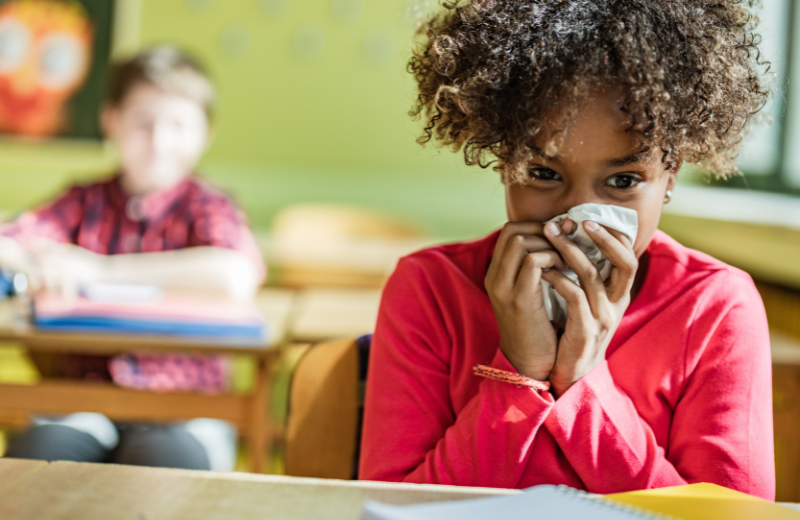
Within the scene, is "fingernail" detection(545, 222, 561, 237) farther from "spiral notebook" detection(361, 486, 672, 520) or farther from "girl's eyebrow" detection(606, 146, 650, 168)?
"spiral notebook" detection(361, 486, 672, 520)

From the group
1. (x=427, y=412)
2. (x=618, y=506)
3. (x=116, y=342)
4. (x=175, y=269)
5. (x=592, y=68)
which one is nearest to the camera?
(x=618, y=506)

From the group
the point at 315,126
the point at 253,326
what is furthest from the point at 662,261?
the point at 315,126

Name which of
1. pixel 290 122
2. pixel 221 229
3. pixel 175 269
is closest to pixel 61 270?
pixel 175 269

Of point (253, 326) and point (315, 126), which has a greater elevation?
point (315, 126)

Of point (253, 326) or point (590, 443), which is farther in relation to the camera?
point (253, 326)

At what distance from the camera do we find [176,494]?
1.99ft

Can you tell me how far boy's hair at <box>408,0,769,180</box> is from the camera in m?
0.77

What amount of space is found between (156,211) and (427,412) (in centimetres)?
145

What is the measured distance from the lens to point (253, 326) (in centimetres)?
165

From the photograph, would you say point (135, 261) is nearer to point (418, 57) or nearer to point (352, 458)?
point (352, 458)

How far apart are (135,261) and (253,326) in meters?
0.52

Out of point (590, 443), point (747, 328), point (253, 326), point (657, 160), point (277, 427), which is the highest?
point (657, 160)

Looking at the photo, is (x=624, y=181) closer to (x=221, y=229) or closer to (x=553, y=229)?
(x=553, y=229)

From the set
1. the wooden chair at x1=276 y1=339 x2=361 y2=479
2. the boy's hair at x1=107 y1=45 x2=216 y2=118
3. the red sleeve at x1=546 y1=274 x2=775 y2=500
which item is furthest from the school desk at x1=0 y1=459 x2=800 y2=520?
the boy's hair at x1=107 y1=45 x2=216 y2=118
